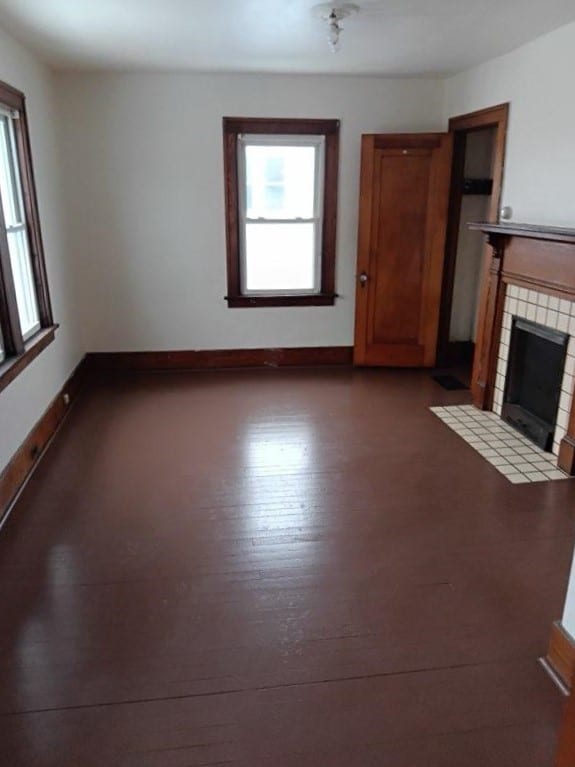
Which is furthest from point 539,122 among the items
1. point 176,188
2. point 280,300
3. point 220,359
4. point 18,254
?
point 18,254

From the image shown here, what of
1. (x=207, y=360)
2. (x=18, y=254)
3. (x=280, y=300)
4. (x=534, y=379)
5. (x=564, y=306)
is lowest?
(x=207, y=360)

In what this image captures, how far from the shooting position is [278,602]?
2307 millimetres

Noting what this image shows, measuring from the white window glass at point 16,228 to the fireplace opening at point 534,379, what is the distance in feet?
10.6

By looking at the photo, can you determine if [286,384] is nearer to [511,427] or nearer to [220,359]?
[220,359]

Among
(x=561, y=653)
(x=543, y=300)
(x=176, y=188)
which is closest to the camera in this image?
(x=561, y=653)

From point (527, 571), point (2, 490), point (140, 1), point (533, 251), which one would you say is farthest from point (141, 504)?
point (533, 251)

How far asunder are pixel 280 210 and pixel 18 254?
7.40 ft

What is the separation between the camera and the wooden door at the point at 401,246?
15.7 ft

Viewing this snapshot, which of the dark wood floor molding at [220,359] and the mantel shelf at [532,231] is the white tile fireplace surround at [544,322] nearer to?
the mantel shelf at [532,231]

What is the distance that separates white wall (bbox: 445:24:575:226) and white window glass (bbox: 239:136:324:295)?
4.87 feet

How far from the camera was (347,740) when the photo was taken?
1718 millimetres

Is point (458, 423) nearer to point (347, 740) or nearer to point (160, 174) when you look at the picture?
point (347, 740)

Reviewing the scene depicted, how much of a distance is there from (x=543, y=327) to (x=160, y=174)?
3.24m

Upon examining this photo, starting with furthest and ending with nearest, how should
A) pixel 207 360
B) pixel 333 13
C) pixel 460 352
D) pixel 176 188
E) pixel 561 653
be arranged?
pixel 460 352 → pixel 207 360 → pixel 176 188 → pixel 333 13 → pixel 561 653
